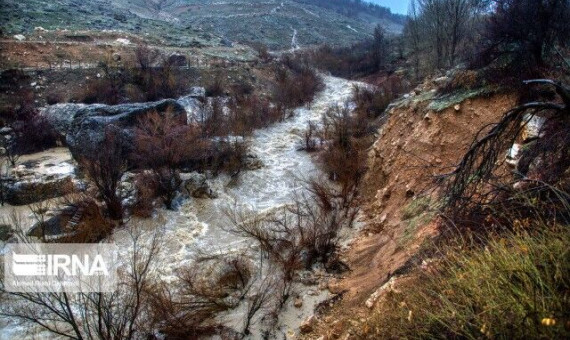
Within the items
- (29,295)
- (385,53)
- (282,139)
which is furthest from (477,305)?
(385,53)

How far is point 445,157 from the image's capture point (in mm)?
8508

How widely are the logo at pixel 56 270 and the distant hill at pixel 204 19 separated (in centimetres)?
2108

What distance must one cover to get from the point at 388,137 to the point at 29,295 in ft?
34.0

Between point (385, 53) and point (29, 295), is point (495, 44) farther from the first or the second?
point (385, 53)

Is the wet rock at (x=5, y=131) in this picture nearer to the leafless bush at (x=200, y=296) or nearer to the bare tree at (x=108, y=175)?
the bare tree at (x=108, y=175)

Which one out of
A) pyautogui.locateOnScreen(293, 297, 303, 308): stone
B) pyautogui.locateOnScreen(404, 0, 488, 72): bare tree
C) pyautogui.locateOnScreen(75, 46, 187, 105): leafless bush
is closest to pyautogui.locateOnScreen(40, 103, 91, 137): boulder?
pyautogui.locateOnScreen(75, 46, 187, 105): leafless bush

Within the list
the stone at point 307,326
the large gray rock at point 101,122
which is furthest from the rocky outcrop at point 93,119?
the stone at point 307,326

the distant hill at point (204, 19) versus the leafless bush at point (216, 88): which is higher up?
the distant hill at point (204, 19)

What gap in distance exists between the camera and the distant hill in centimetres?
2603

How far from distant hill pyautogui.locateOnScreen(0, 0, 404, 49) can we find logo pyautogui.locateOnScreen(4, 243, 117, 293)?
69.1 feet

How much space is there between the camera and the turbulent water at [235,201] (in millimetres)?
8398

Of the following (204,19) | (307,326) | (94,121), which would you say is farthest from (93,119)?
(204,19)

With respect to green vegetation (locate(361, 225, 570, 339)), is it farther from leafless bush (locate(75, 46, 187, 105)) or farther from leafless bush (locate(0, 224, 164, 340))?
leafless bush (locate(75, 46, 187, 105))

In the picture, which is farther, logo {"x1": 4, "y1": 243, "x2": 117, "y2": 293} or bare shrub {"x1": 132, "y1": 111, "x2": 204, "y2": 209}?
bare shrub {"x1": 132, "y1": 111, "x2": 204, "y2": 209}
